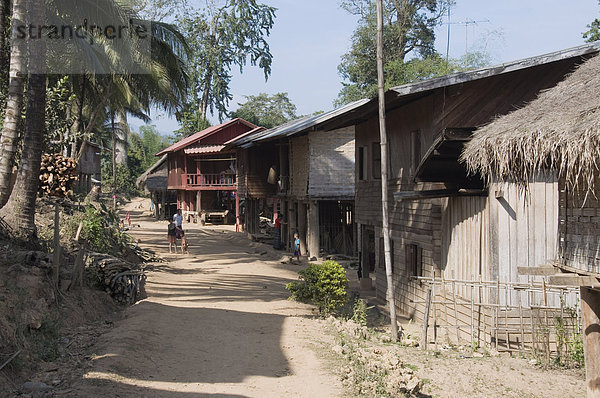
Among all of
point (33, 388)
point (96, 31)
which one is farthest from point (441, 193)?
point (96, 31)

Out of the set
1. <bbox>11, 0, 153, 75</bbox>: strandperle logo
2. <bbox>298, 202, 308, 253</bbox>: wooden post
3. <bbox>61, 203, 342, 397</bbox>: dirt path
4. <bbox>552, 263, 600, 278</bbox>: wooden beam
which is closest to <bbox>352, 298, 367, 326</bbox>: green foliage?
<bbox>61, 203, 342, 397</bbox>: dirt path

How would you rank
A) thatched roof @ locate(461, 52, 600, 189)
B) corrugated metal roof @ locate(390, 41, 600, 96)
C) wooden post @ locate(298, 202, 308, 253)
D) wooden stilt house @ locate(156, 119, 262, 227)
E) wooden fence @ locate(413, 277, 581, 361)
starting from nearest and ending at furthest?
thatched roof @ locate(461, 52, 600, 189), wooden fence @ locate(413, 277, 581, 361), corrugated metal roof @ locate(390, 41, 600, 96), wooden post @ locate(298, 202, 308, 253), wooden stilt house @ locate(156, 119, 262, 227)

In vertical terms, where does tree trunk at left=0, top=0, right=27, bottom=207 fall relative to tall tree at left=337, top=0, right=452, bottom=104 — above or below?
below

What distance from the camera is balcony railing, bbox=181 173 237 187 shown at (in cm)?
4369

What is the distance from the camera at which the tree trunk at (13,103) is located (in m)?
12.2

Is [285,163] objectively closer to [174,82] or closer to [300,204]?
[300,204]

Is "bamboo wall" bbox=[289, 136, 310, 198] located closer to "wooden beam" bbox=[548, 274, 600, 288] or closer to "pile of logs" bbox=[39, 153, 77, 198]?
"pile of logs" bbox=[39, 153, 77, 198]

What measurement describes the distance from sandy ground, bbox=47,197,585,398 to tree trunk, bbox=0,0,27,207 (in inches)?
152

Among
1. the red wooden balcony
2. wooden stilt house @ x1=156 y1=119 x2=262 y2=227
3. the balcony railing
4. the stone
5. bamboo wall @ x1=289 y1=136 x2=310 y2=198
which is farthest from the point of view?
the balcony railing

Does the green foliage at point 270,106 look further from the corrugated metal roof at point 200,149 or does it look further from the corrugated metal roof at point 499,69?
the corrugated metal roof at point 499,69

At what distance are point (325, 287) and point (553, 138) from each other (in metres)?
6.91

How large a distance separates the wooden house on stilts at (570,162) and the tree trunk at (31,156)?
28.7 feet

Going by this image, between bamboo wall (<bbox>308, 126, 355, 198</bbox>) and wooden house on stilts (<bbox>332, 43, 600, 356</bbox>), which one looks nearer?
wooden house on stilts (<bbox>332, 43, 600, 356</bbox>)

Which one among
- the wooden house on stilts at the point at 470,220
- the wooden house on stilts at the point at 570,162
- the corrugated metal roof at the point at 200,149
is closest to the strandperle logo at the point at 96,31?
the wooden house on stilts at the point at 470,220
